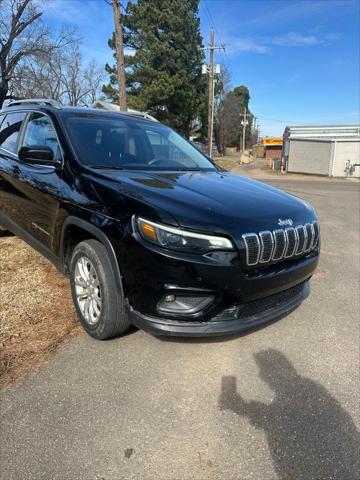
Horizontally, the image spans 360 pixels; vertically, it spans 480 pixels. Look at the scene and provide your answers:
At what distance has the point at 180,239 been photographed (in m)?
2.45

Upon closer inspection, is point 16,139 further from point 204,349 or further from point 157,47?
point 157,47

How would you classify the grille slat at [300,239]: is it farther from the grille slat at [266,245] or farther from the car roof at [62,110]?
the car roof at [62,110]

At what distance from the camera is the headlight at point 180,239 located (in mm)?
2443

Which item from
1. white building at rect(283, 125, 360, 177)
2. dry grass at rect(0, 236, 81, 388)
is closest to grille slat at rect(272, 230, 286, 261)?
dry grass at rect(0, 236, 81, 388)

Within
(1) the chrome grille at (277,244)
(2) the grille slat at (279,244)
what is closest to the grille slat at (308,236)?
(1) the chrome grille at (277,244)

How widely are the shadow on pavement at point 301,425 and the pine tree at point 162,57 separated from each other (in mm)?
32787

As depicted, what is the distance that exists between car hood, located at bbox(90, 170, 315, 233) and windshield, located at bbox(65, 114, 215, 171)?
1.07ft

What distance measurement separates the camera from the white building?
2750 centimetres

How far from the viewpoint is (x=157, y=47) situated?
33.0 metres

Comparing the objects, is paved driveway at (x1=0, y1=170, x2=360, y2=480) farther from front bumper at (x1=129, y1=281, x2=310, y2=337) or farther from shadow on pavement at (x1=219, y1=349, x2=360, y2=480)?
front bumper at (x1=129, y1=281, x2=310, y2=337)

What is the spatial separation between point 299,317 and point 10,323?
267 centimetres

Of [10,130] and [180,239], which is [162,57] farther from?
[180,239]

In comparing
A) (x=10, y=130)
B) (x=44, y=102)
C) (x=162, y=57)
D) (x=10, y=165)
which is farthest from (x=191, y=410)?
(x=162, y=57)

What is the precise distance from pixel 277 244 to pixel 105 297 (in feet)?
4.20
